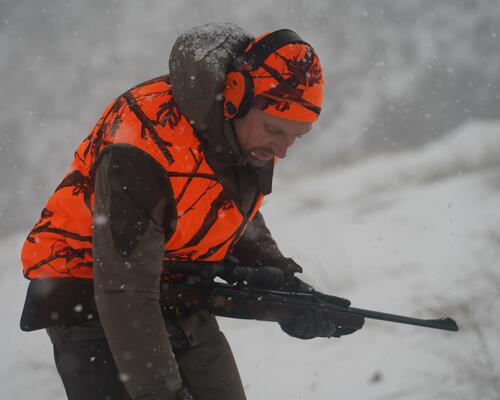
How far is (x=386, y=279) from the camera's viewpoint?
4340 millimetres

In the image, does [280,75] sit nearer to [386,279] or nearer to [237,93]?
[237,93]

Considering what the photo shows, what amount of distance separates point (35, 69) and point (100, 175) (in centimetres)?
561

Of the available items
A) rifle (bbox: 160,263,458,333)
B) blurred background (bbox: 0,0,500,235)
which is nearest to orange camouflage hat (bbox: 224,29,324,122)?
rifle (bbox: 160,263,458,333)

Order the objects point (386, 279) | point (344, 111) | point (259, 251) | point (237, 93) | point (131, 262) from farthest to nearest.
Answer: point (344, 111) < point (386, 279) < point (259, 251) < point (237, 93) < point (131, 262)

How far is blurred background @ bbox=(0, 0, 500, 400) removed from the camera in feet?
16.5

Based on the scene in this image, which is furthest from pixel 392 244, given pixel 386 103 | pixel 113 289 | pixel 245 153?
pixel 113 289

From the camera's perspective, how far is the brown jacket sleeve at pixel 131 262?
1391 mm

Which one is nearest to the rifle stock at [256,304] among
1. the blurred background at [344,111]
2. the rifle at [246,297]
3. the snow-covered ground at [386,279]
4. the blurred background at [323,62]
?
the rifle at [246,297]

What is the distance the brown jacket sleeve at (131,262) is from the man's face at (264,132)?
33 cm

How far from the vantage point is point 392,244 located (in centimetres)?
482

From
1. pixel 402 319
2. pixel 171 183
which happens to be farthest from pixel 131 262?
pixel 402 319

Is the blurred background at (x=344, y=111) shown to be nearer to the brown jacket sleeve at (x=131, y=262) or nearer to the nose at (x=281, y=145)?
the nose at (x=281, y=145)

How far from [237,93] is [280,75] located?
0.46ft

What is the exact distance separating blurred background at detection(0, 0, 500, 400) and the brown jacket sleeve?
10.6 ft
